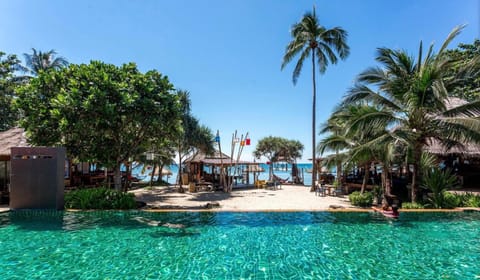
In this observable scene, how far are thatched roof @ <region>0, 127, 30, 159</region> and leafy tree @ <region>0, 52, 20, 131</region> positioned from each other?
422 inches

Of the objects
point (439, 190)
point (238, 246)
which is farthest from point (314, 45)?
point (238, 246)

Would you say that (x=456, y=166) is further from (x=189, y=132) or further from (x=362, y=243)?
(x=189, y=132)

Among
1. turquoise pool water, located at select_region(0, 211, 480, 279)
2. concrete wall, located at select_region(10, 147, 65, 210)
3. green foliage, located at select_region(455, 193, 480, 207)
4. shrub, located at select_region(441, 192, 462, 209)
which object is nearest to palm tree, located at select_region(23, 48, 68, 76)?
concrete wall, located at select_region(10, 147, 65, 210)

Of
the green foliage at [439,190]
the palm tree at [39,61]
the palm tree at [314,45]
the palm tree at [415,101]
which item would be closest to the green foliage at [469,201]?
the green foliage at [439,190]

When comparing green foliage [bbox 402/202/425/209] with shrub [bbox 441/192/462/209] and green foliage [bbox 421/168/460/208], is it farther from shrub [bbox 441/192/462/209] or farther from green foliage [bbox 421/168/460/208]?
shrub [bbox 441/192/462/209]

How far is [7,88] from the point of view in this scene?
2189 centimetres

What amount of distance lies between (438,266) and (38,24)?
1878 cm

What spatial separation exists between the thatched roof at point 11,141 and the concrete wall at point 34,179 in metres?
2.85

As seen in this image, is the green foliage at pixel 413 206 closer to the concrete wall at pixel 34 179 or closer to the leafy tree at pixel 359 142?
the leafy tree at pixel 359 142

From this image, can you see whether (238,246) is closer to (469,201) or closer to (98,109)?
(98,109)

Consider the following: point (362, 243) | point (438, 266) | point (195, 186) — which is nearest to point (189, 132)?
point (195, 186)

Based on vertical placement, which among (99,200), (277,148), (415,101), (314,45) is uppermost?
(314,45)

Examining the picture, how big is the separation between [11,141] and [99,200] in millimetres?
7317

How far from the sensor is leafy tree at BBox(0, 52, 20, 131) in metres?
21.7
